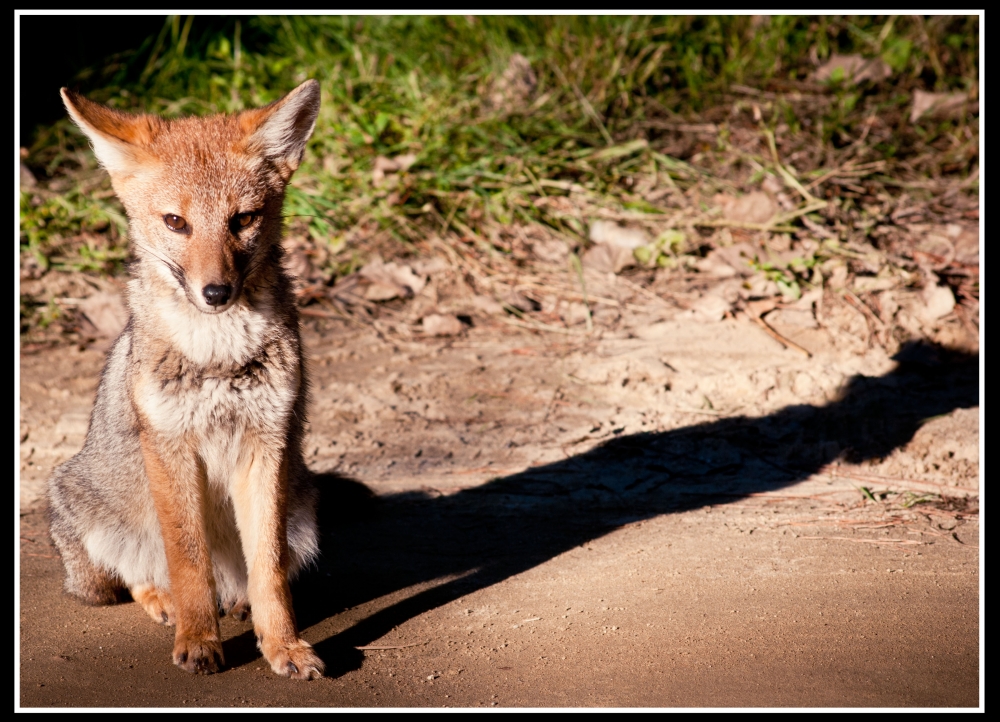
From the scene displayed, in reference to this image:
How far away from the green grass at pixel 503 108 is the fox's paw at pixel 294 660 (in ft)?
13.3

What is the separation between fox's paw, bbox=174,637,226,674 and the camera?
10.0 feet

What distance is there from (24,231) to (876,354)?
19.8ft

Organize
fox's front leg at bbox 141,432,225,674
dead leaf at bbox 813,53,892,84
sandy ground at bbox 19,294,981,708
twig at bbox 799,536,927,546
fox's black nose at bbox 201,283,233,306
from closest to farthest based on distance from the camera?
fox's black nose at bbox 201,283,233,306 → sandy ground at bbox 19,294,981,708 → fox's front leg at bbox 141,432,225,674 → twig at bbox 799,536,927,546 → dead leaf at bbox 813,53,892,84

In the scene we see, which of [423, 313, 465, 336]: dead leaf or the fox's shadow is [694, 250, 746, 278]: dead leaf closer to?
the fox's shadow

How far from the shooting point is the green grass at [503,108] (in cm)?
721

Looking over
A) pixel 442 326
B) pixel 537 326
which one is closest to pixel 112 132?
pixel 442 326

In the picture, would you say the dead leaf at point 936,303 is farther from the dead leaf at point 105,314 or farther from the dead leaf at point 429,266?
the dead leaf at point 105,314

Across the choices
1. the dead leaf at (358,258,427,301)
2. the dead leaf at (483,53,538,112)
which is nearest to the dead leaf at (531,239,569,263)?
the dead leaf at (358,258,427,301)

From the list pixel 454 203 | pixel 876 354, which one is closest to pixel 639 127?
pixel 454 203

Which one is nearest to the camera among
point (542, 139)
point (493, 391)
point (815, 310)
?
point (493, 391)

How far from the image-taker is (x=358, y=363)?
5.92 meters

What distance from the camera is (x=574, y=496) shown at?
457cm

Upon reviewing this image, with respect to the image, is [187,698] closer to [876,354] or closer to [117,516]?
[117,516]

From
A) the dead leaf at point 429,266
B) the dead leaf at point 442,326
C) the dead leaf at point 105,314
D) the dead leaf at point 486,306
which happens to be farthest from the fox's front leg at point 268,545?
the dead leaf at point 429,266
